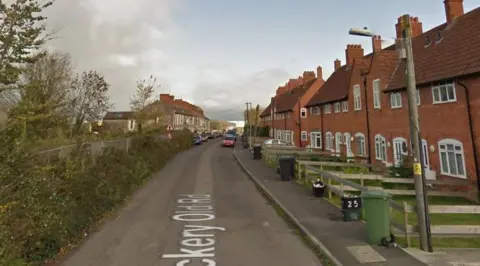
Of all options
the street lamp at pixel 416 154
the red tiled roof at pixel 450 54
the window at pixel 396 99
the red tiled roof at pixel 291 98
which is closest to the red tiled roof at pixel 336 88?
the window at pixel 396 99

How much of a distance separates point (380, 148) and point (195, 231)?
15.7 metres

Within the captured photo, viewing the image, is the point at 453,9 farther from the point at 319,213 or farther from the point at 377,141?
the point at 319,213

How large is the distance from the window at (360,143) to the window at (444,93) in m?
7.64

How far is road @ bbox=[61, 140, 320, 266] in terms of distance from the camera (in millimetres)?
6320

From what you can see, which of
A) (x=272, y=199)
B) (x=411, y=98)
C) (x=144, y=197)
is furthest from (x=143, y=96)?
(x=411, y=98)

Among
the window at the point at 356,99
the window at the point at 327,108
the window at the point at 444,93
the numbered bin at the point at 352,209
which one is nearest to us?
the numbered bin at the point at 352,209

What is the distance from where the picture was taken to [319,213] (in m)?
9.61

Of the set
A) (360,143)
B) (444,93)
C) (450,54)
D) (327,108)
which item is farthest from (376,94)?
(327,108)

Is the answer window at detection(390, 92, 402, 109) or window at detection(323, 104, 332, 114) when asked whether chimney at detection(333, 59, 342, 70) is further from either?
window at detection(390, 92, 402, 109)

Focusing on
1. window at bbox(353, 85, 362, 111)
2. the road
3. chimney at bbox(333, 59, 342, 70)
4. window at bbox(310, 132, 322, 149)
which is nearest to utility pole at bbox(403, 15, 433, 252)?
the road

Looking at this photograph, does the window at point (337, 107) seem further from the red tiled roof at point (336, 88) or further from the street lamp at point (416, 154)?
the street lamp at point (416, 154)

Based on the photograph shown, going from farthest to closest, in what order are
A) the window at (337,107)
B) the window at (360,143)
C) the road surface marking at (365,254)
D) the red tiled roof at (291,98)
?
1. the red tiled roof at (291,98)
2. the window at (337,107)
3. the window at (360,143)
4. the road surface marking at (365,254)

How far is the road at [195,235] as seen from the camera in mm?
6320

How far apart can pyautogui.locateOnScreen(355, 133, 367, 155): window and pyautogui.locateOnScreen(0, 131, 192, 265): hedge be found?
17.2 m
